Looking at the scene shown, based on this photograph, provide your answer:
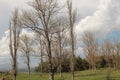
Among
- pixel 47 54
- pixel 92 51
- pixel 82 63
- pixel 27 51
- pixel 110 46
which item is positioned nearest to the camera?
pixel 47 54

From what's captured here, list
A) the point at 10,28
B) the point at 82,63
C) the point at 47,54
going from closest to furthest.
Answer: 1. the point at 47,54
2. the point at 10,28
3. the point at 82,63

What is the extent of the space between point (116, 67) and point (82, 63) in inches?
462

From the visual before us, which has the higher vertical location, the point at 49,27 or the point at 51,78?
the point at 49,27

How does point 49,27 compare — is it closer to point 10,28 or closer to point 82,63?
point 10,28

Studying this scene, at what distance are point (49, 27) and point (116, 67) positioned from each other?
196ft

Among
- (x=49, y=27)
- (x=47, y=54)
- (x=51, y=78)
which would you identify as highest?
(x=49, y=27)

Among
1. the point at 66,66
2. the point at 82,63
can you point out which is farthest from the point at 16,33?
the point at 82,63

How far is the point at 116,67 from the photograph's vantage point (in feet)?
274

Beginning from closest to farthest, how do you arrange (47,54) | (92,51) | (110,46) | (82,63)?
(47,54), (92,51), (110,46), (82,63)

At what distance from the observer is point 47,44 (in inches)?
1032

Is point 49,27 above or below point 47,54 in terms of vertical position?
above

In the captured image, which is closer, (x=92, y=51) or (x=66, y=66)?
(x=92, y=51)

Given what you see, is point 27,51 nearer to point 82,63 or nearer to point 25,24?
point 82,63

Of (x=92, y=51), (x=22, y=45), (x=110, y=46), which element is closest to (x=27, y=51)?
(x=22, y=45)
